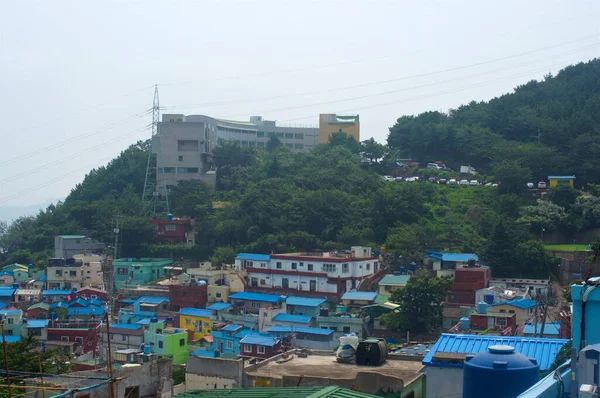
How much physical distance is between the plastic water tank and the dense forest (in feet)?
63.7

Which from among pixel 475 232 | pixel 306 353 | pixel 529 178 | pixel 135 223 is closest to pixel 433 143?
pixel 529 178

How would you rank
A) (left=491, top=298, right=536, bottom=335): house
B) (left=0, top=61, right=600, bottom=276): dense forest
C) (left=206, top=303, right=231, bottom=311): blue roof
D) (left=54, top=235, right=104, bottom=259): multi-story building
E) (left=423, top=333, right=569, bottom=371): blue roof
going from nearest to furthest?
(left=423, top=333, right=569, bottom=371): blue roof → (left=491, top=298, right=536, bottom=335): house → (left=206, top=303, right=231, bottom=311): blue roof → (left=0, top=61, right=600, bottom=276): dense forest → (left=54, top=235, right=104, bottom=259): multi-story building

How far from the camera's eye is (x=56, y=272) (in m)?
28.3

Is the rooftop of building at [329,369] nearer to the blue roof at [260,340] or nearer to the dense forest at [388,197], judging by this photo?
the blue roof at [260,340]

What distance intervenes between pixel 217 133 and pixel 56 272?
14368 mm

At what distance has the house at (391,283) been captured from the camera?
2319cm

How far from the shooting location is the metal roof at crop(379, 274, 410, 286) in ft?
76.6

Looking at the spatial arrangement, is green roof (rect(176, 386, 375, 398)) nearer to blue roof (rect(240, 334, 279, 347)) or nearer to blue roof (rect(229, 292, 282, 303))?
blue roof (rect(240, 334, 279, 347))

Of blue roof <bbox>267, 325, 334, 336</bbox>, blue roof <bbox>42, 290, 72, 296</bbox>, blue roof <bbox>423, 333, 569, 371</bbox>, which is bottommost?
blue roof <bbox>267, 325, 334, 336</bbox>

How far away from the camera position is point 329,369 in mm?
7836

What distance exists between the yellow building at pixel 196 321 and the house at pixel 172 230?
26.8 feet

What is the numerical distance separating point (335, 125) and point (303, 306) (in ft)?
76.0

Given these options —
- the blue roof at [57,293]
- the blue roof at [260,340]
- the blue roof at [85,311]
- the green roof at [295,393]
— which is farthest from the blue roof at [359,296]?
the green roof at [295,393]

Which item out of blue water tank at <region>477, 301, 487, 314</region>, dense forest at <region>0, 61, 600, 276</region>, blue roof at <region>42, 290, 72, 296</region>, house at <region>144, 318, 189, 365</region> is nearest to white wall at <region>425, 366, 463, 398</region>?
blue water tank at <region>477, 301, 487, 314</region>
